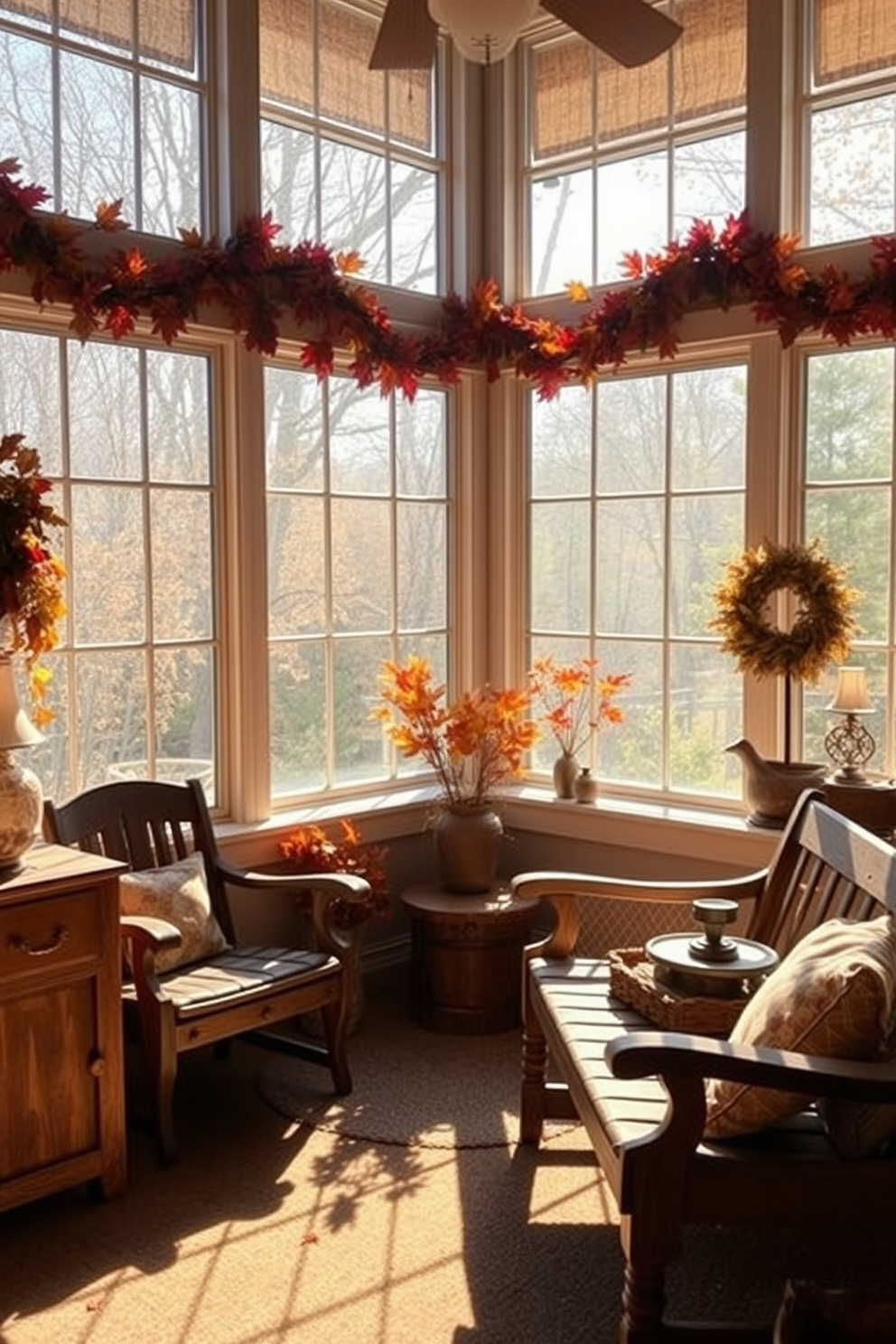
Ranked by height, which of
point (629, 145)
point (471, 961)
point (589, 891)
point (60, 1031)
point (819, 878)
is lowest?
point (471, 961)

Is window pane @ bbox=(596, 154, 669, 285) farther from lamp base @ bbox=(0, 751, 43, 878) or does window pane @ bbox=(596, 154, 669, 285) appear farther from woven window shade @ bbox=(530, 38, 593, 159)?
lamp base @ bbox=(0, 751, 43, 878)

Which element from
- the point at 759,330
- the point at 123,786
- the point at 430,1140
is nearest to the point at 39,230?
the point at 123,786

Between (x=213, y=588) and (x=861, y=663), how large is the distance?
2.13 metres

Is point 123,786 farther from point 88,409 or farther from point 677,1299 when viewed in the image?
point 677,1299

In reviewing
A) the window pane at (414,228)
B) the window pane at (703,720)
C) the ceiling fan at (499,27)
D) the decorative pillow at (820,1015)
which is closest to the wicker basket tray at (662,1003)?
the decorative pillow at (820,1015)

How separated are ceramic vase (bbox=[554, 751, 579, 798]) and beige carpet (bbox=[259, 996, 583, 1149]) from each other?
0.90m

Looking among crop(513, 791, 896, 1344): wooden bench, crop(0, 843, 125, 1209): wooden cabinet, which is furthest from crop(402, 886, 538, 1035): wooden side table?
crop(513, 791, 896, 1344): wooden bench

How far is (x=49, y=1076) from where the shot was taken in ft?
9.53

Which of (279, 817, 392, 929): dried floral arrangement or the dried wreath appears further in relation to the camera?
(279, 817, 392, 929): dried floral arrangement

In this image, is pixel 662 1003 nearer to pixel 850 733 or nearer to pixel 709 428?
pixel 850 733

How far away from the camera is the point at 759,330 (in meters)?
4.05

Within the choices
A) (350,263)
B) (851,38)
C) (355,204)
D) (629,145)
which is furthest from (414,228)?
(851,38)

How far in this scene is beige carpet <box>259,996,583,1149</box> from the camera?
337 cm

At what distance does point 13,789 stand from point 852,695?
7.82 feet
